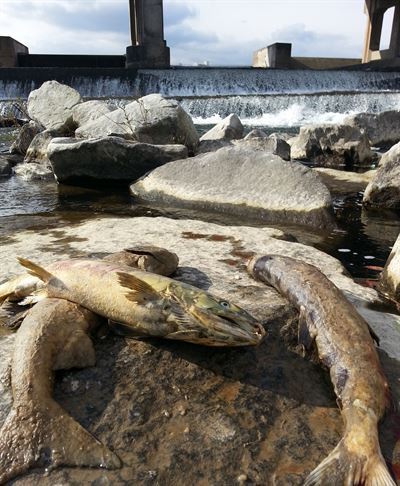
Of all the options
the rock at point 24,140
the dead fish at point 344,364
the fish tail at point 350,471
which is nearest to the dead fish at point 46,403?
the fish tail at point 350,471

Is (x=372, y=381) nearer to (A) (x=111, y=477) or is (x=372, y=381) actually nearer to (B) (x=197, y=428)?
(B) (x=197, y=428)

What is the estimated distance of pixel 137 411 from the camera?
2.37 m

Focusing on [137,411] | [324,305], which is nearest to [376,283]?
[324,305]

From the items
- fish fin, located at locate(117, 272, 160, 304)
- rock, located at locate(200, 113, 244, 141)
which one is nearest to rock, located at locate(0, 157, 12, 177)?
rock, located at locate(200, 113, 244, 141)

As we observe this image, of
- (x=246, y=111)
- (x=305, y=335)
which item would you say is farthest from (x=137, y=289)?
(x=246, y=111)

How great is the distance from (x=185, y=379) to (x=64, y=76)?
24.4 metres

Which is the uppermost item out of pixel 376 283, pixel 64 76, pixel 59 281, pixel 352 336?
pixel 64 76

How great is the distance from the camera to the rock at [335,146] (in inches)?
449

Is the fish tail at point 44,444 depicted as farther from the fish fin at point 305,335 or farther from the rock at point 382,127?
the rock at point 382,127

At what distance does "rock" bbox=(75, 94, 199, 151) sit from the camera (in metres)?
10.1

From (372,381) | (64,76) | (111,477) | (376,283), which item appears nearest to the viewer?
(111,477)

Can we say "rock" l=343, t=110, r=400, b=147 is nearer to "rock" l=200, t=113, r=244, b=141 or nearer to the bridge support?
"rock" l=200, t=113, r=244, b=141

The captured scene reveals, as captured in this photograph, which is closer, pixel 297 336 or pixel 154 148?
pixel 297 336

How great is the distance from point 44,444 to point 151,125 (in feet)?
28.8
